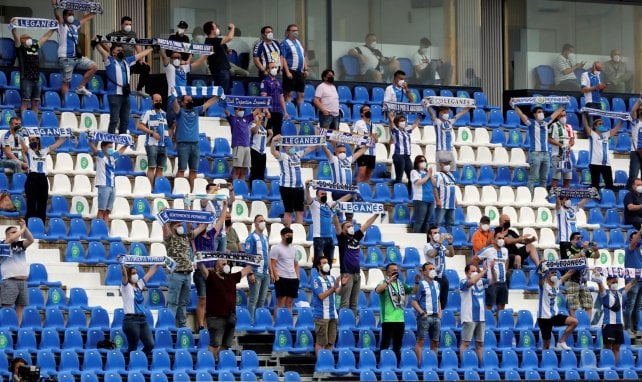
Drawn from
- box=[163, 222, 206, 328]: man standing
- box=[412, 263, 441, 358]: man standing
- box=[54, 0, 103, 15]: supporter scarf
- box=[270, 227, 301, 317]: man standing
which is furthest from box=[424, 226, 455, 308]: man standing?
box=[54, 0, 103, 15]: supporter scarf

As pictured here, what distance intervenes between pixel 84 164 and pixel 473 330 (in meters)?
6.55

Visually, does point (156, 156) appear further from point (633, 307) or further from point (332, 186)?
point (633, 307)

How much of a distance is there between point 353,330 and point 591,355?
12.2 feet

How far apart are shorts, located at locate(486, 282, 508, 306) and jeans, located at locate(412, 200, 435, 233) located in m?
2.02

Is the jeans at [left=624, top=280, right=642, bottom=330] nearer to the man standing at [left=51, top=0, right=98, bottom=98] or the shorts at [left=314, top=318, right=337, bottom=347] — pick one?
the shorts at [left=314, top=318, right=337, bottom=347]

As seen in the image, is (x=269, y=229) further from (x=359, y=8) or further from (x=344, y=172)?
(x=359, y=8)

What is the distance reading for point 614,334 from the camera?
87.1 ft

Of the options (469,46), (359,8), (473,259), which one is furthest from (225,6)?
(473,259)

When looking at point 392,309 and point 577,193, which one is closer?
point 392,309

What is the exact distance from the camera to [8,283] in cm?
2361

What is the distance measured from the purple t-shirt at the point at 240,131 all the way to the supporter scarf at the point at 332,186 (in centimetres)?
200

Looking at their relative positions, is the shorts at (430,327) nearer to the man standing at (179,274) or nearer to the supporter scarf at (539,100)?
the man standing at (179,274)

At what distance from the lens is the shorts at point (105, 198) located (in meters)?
26.1

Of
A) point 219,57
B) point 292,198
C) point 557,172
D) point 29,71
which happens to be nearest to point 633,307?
point 557,172
